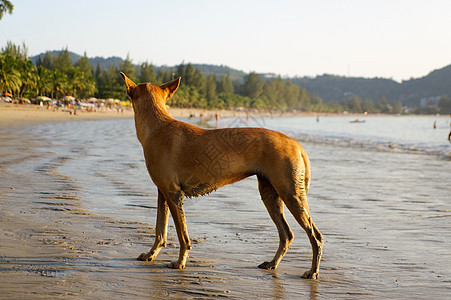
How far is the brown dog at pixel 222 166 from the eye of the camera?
5.32 meters

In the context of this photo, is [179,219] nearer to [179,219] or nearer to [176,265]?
[179,219]

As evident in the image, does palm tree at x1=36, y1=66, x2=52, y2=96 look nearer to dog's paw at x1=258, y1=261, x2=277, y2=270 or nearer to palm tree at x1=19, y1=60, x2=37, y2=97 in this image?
palm tree at x1=19, y1=60, x2=37, y2=97

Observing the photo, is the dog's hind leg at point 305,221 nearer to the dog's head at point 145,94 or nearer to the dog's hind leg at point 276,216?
the dog's hind leg at point 276,216

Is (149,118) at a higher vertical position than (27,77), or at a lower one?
lower

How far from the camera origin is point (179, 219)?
5.52 metres

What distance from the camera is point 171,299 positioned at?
4457 mm

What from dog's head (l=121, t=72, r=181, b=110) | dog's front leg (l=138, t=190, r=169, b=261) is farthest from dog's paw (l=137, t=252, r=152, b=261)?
dog's head (l=121, t=72, r=181, b=110)

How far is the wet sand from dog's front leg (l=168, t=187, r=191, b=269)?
149 millimetres

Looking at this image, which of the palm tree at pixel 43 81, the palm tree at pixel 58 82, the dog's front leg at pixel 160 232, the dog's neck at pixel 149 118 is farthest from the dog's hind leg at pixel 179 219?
the palm tree at pixel 58 82

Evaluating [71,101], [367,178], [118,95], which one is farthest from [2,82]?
[367,178]

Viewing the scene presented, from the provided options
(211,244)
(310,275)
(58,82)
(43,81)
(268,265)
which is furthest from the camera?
(58,82)

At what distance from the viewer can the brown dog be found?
5.32 m

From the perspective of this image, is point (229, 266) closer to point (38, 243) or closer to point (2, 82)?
point (38, 243)

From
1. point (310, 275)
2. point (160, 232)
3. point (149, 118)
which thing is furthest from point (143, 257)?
point (310, 275)
